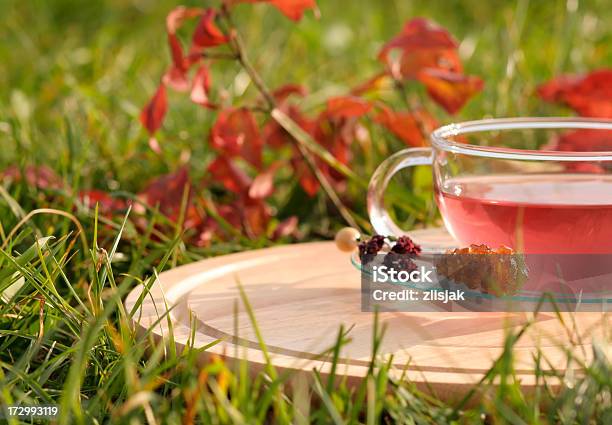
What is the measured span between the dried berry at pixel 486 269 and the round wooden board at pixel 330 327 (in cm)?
4

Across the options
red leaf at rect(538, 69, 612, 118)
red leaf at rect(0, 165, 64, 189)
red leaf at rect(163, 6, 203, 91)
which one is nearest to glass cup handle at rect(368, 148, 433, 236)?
red leaf at rect(163, 6, 203, 91)

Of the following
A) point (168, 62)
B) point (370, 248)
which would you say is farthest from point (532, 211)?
point (168, 62)

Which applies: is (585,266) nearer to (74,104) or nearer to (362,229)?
(362,229)

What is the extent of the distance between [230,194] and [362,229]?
385 mm

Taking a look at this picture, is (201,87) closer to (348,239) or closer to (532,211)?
(348,239)

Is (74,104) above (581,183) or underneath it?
above

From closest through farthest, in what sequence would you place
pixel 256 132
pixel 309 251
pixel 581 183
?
pixel 581 183
pixel 309 251
pixel 256 132

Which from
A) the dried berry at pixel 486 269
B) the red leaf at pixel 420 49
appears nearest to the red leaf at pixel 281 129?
the red leaf at pixel 420 49

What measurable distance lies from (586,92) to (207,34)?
97 cm

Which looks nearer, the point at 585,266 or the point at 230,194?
the point at 585,266

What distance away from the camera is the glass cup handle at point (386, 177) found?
4.46ft

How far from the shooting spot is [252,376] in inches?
39.0

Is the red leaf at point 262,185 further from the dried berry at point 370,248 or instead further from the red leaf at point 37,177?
the dried berry at point 370,248

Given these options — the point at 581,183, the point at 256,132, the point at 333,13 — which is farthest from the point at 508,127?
Answer: the point at 333,13
